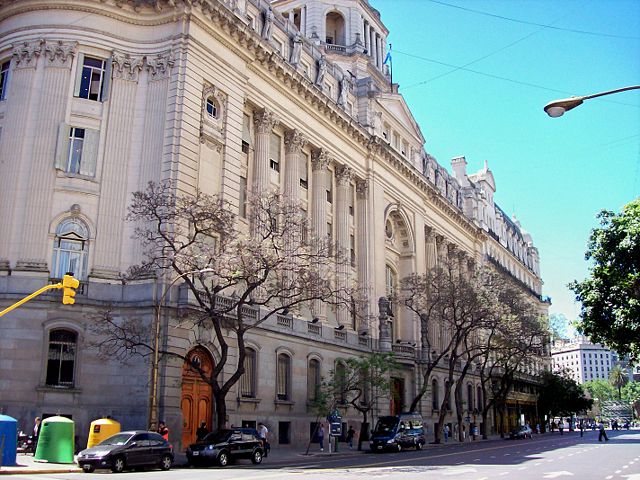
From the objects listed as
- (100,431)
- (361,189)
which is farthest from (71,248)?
(361,189)

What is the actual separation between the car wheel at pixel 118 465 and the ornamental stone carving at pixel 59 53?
19.7 metres

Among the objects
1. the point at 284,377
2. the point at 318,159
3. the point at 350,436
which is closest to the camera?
the point at 284,377

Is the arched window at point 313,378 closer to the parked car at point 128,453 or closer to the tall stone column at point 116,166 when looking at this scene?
the tall stone column at point 116,166

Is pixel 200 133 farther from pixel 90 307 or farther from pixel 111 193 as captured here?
pixel 90 307

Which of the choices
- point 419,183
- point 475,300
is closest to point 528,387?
point 419,183

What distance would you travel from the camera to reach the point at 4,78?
3319 centimetres

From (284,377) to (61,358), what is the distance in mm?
13365

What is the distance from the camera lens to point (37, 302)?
95.0ft

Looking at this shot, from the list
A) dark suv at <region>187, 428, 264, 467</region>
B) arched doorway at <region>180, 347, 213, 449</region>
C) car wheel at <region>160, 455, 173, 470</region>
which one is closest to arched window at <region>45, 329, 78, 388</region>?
arched doorway at <region>180, 347, 213, 449</region>

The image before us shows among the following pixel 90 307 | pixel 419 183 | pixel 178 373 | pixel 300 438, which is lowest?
pixel 300 438

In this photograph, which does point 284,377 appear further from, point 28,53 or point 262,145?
point 28,53

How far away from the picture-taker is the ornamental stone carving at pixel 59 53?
105 ft

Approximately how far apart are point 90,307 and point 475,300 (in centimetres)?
2699

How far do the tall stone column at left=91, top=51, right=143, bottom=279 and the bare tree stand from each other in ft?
3.93
